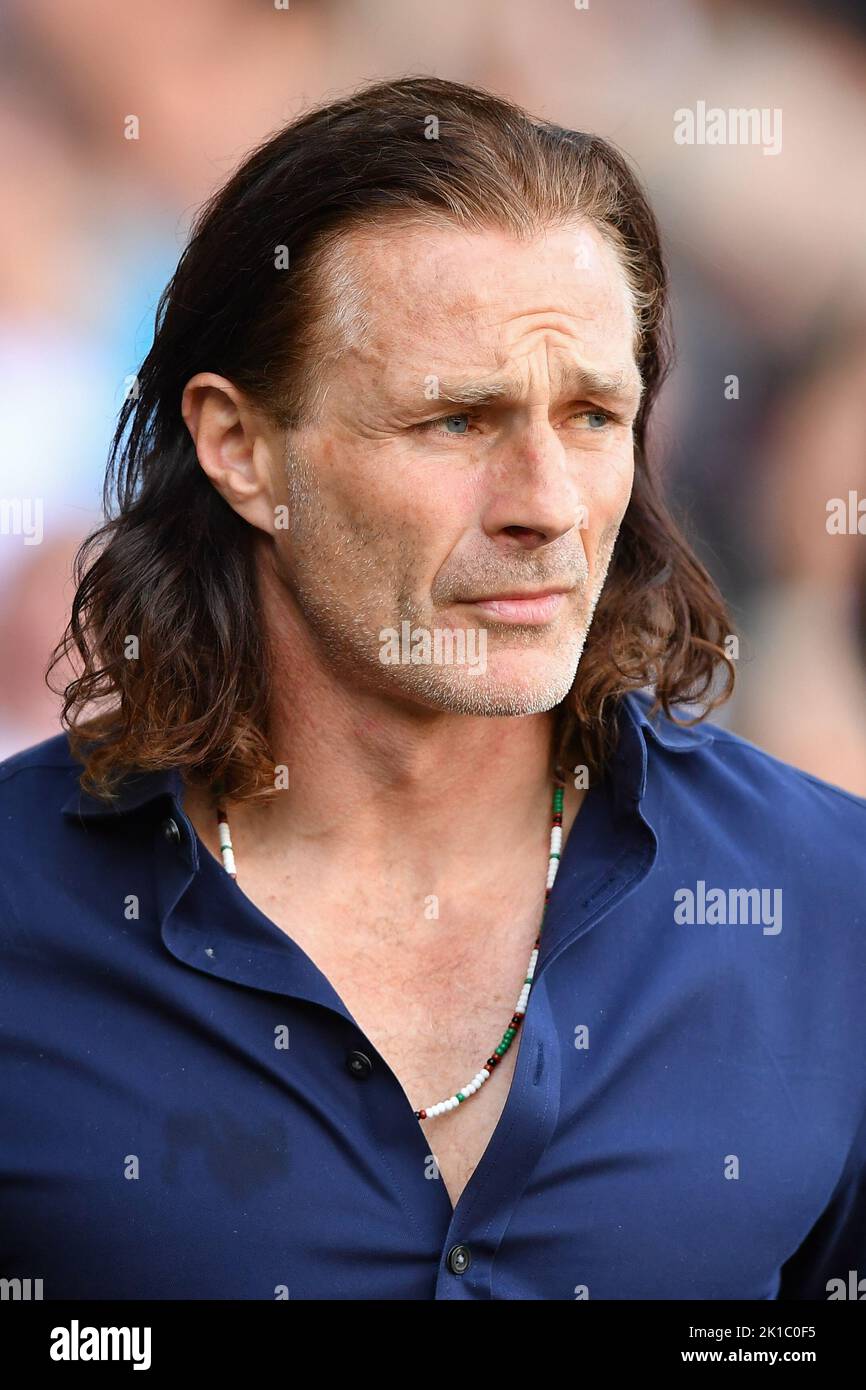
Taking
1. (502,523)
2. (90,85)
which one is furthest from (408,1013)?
(90,85)

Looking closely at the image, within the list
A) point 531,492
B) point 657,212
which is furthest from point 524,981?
point 657,212

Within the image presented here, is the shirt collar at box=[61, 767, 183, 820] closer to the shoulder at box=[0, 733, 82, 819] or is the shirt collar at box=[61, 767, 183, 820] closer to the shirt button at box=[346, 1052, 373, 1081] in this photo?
the shoulder at box=[0, 733, 82, 819]

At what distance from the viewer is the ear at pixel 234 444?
2623mm

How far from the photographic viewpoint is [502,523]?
2330 mm

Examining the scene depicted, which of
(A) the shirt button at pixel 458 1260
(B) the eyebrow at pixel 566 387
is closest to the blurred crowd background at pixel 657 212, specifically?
(B) the eyebrow at pixel 566 387

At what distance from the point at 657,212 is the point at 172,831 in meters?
2.84

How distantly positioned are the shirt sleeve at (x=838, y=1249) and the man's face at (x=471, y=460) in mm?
916

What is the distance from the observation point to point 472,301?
2.35 m

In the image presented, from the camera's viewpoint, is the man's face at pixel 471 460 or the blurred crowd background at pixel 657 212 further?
the blurred crowd background at pixel 657 212

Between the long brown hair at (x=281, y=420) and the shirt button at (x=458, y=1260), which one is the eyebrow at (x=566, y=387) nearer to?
the long brown hair at (x=281, y=420)

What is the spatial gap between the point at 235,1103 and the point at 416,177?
57.3 inches
